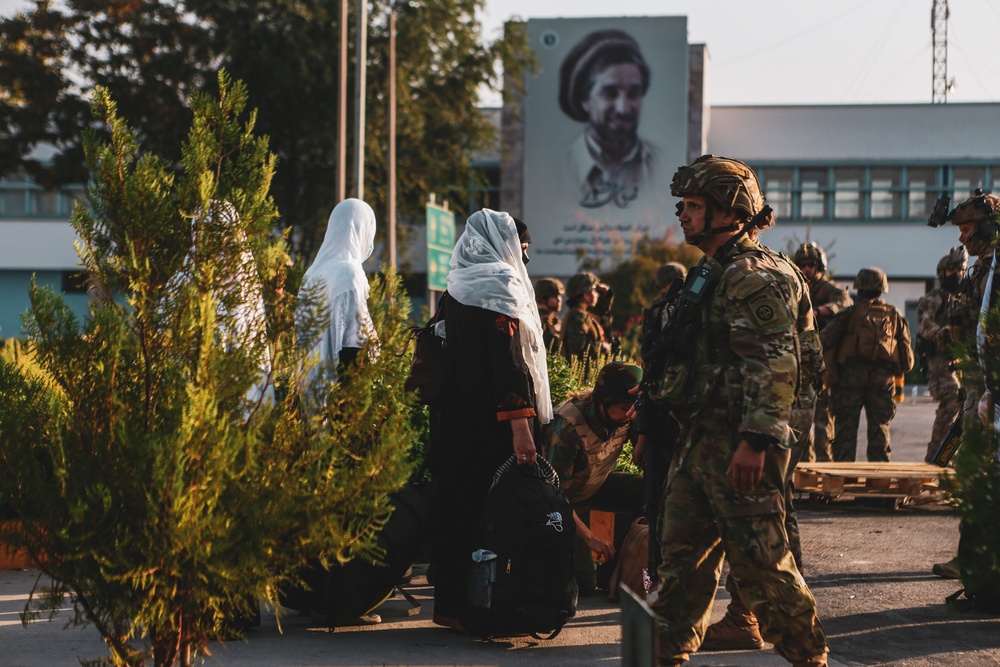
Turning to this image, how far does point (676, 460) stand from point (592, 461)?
128cm

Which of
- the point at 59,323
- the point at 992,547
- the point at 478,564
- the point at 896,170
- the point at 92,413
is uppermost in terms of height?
the point at 896,170

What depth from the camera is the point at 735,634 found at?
518cm

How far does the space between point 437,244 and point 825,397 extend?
889 centimetres

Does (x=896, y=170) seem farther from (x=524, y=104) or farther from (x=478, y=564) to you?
(x=478, y=564)

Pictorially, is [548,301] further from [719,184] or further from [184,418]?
[184,418]

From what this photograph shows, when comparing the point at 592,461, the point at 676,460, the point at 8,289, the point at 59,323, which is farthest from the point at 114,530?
the point at 8,289

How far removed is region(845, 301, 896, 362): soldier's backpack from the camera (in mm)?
10727

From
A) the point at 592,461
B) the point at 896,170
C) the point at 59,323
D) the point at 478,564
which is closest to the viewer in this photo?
the point at 59,323

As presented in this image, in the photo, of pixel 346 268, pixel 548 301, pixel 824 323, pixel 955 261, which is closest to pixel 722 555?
pixel 346 268

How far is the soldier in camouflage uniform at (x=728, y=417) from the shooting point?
4078 millimetres

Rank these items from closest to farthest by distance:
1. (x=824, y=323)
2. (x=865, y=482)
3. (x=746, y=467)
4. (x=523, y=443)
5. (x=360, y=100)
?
(x=746, y=467) → (x=523, y=443) → (x=865, y=482) → (x=824, y=323) → (x=360, y=100)

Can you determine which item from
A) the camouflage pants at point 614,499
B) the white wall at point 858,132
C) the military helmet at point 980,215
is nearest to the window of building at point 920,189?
the white wall at point 858,132

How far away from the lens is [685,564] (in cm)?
431

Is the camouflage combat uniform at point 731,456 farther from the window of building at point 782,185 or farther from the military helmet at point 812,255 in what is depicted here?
the window of building at point 782,185
